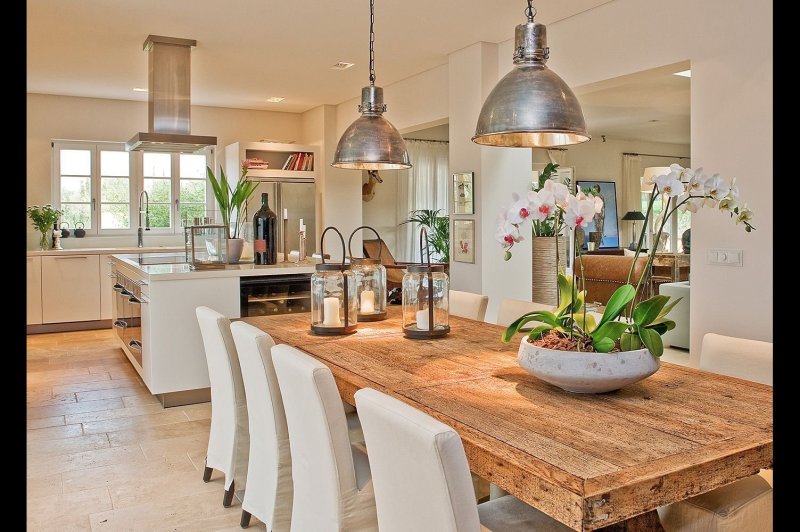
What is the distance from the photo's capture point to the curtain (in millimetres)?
9883

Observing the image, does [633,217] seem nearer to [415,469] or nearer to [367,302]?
[367,302]

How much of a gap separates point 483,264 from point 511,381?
149 inches

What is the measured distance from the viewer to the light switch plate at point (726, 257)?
3.76 m

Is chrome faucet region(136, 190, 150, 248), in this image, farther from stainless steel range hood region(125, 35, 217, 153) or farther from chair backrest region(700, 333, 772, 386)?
chair backrest region(700, 333, 772, 386)

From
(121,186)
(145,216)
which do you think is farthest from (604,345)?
(121,186)

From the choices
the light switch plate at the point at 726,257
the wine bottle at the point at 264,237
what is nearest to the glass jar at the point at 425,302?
the light switch plate at the point at 726,257

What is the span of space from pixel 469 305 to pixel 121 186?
599 cm

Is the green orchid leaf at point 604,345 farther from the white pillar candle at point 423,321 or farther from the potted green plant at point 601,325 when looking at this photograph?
the white pillar candle at point 423,321

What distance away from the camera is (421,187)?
9938mm

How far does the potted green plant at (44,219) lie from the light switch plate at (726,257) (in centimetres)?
653

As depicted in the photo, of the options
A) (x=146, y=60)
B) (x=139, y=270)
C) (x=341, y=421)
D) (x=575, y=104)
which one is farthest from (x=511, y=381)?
(x=146, y=60)

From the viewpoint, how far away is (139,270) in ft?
15.1
